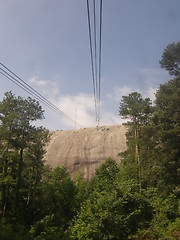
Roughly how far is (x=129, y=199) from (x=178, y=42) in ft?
42.3

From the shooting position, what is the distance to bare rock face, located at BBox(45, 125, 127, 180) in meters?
41.3

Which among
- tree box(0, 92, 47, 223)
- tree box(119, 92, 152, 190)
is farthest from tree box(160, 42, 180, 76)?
tree box(0, 92, 47, 223)

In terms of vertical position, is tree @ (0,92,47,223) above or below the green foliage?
above

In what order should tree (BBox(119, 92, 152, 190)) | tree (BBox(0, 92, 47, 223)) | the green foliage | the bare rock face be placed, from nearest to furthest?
1. the green foliage
2. tree (BBox(0, 92, 47, 223))
3. tree (BBox(119, 92, 152, 190))
4. the bare rock face

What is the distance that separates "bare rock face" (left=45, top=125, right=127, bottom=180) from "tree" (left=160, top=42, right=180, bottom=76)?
25330 mm

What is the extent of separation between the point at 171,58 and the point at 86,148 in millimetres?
28621

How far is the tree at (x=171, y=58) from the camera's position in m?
17.7

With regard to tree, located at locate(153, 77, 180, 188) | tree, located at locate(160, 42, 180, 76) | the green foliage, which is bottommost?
the green foliage

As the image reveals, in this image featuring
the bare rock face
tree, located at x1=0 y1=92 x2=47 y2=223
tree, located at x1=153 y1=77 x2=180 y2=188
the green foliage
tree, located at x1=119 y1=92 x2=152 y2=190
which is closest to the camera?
the green foliage

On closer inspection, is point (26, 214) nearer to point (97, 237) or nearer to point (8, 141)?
point (8, 141)

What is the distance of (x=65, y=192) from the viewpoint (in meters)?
28.9

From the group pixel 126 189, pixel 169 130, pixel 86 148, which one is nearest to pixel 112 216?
pixel 126 189

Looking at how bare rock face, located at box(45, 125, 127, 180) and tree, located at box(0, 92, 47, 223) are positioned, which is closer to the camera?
tree, located at box(0, 92, 47, 223)

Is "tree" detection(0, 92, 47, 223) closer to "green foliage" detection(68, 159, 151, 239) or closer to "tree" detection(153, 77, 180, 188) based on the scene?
"green foliage" detection(68, 159, 151, 239)
